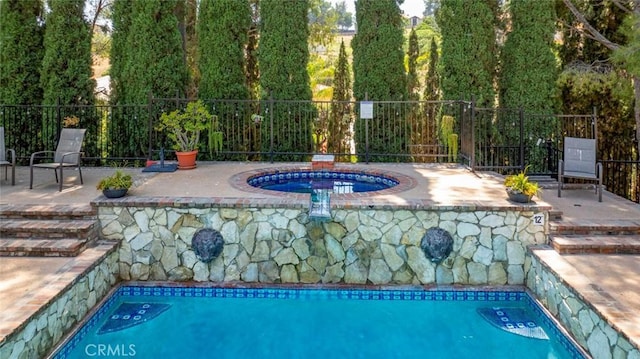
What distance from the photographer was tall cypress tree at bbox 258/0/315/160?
10.4m

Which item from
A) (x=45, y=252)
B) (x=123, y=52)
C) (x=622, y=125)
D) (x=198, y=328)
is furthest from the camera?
(x=123, y=52)

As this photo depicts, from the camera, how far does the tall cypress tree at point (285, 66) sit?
10.4m

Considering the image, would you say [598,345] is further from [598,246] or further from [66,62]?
[66,62]

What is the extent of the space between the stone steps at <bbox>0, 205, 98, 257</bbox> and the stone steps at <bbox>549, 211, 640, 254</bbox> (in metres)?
4.94

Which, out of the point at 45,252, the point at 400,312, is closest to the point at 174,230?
the point at 45,252

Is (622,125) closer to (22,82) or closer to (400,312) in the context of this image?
(400,312)

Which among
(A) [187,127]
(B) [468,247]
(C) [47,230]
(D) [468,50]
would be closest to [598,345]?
(B) [468,247]

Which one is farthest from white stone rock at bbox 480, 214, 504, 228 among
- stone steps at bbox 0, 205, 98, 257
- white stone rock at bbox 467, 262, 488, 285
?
stone steps at bbox 0, 205, 98, 257

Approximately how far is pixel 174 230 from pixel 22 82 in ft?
22.0

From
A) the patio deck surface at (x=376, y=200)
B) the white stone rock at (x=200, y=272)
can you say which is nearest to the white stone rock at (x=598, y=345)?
the patio deck surface at (x=376, y=200)

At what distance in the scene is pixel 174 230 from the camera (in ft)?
18.4

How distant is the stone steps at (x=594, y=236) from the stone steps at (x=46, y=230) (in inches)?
195

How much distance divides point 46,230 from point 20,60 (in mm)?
6355

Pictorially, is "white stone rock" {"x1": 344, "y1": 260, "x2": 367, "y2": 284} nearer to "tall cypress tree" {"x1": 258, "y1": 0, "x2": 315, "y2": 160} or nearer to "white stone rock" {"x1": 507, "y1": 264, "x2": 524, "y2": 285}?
"white stone rock" {"x1": 507, "y1": 264, "x2": 524, "y2": 285}
